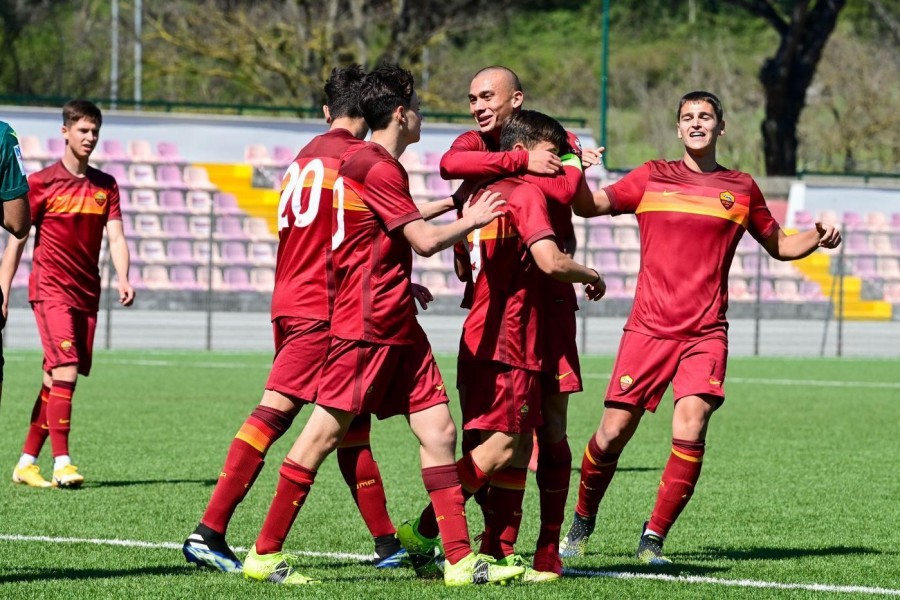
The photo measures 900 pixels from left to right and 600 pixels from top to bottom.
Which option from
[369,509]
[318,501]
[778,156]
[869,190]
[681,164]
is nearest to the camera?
[369,509]

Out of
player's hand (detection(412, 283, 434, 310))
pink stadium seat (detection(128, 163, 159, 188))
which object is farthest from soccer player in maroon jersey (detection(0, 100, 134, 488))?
pink stadium seat (detection(128, 163, 159, 188))

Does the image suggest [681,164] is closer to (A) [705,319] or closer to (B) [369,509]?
(A) [705,319]

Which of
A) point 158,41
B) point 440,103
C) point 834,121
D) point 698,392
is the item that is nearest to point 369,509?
point 698,392

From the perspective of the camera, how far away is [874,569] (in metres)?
5.93

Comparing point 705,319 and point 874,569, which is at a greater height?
point 705,319

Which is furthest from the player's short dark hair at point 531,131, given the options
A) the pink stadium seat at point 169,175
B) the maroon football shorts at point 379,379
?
the pink stadium seat at point 169,175

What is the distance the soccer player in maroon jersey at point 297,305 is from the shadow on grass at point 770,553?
1968 mm

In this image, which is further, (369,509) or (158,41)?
(158,41)

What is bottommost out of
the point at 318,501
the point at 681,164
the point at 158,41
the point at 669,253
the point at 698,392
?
the point at 318,501

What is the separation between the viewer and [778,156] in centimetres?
3434

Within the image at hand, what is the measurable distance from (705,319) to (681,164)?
734 millimetres

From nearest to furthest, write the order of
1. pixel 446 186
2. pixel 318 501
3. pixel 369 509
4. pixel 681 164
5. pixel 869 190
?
pixel 369 509, pixel 681 164, pixel 318 501, pixel 446 186, pixel 869 190

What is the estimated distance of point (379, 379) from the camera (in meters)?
5.24

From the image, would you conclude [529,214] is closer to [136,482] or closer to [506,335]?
[506,335]
